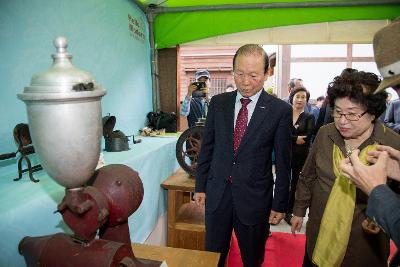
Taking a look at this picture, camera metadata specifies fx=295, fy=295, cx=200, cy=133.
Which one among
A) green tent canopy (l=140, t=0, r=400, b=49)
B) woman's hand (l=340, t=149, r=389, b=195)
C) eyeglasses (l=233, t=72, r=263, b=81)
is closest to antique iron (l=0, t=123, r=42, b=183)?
eyeglasses (l=233, t=72, r=263, b=81)

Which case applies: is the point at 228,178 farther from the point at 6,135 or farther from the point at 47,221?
the point at 6,135

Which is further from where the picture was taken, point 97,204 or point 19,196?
point 19,196

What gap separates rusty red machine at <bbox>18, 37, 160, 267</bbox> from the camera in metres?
0.65

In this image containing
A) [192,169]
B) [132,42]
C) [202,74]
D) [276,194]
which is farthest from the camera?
[202,74]

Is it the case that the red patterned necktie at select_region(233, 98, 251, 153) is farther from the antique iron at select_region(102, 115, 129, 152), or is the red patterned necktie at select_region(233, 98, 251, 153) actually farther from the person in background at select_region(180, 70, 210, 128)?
the person in background at select_region(180, 70, 210, 128)

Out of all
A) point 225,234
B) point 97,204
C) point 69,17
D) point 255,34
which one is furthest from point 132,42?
point 97,204

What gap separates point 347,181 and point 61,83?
1313 mm

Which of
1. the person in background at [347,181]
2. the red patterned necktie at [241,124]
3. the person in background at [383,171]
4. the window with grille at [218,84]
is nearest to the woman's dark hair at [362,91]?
the person in background at [347,181]

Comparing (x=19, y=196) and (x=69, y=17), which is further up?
(x=69, y=17)

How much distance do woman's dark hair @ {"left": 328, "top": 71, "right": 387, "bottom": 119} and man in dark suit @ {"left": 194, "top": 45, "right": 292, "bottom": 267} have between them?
351 mm

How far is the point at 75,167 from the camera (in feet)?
2.27

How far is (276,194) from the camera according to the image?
69.2 inches

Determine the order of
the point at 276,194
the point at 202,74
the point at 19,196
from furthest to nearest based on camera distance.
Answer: the point at 202,74
the point at 276,194
the point at 19,196

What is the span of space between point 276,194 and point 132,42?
2514mm
